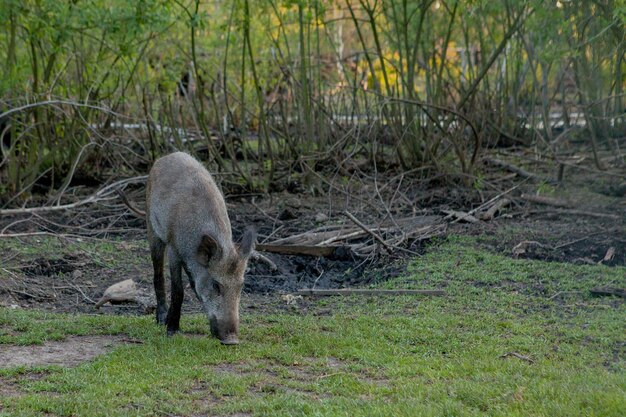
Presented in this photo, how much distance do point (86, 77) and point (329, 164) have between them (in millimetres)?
4425

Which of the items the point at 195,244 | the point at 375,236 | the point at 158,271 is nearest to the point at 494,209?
the point at 375,236

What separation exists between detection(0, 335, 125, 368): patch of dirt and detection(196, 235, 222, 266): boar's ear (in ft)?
3.28

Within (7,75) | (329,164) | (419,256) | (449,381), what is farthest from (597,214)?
(7,75)

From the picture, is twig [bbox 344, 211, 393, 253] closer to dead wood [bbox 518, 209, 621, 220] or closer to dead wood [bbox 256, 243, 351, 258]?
dead wood [bbox 256, 243, 351, 258]

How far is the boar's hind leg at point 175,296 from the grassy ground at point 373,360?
0.14 meters

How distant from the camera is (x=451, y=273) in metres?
10.5

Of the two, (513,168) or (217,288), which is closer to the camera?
(217,288)

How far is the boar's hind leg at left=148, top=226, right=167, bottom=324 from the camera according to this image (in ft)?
28.7

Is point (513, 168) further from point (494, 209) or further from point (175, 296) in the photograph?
point (175, 296)

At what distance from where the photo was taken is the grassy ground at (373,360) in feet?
19.8

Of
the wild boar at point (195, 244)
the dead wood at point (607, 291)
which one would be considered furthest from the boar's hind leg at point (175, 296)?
the dead wood at point (607, 291)

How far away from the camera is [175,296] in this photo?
8023 millimetres

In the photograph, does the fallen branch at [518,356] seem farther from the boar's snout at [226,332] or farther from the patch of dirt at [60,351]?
the patch of dirt at [60,351]

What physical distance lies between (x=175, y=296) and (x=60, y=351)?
3.60 feet
